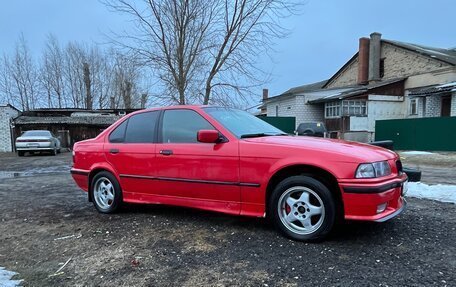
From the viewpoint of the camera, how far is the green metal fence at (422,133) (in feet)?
60.0

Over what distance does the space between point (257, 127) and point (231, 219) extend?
130 centimetres

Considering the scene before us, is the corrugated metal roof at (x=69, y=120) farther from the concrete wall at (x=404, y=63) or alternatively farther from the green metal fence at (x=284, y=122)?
the concrete wall at (x=404, y=63)

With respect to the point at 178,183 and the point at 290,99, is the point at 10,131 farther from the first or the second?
the point at 178,183

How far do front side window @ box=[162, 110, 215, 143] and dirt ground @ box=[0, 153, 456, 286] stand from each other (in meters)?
1.13

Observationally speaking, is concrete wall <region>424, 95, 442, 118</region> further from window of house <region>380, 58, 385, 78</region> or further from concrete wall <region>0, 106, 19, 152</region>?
concrete wall <region>0, 106, 19, 152</region>

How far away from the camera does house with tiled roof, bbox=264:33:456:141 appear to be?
960 inches

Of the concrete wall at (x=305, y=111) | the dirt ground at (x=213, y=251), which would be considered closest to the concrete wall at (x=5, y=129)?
the concrete wall at (x=305, y=111)

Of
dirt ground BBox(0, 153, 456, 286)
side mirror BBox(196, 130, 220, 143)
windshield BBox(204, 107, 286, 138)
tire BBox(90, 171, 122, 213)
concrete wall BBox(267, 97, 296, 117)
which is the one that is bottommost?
dirt ground BBox(0, 153, 456, 286)

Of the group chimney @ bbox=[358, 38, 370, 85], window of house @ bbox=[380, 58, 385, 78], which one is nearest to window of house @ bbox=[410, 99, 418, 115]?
window of house @ bbox=[380, 58, 385, 78]

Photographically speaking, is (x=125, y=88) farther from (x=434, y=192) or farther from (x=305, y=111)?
(x=434, y=192)

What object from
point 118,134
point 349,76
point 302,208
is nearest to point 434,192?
point 302,208

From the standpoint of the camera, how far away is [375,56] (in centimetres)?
3194

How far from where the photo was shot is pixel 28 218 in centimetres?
514

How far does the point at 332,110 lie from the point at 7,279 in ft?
87.4
